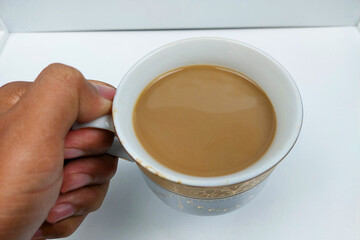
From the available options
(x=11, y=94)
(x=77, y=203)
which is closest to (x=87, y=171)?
(x=77, y=203)

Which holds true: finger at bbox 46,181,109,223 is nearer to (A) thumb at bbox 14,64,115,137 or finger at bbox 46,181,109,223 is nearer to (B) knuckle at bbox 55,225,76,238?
(B) knuckle at bbox 55,225,76,238

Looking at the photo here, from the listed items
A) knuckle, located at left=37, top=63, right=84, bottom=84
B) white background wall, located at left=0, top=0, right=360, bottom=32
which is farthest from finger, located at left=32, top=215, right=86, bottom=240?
white background wall, located at left=0, top=0, right=360, bottom=32

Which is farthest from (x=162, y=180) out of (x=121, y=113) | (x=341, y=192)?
Result: (x=341, y=192)

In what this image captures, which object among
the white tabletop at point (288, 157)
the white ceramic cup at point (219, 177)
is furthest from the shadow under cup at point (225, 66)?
the white tabletop at point (288, 157)

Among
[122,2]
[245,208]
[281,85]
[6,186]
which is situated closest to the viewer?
[6,186]

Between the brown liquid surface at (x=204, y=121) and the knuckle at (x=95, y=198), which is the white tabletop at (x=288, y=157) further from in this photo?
the brown liquid surface at (x=204, y=121)

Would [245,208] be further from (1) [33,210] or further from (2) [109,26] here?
(2) [109,26]
